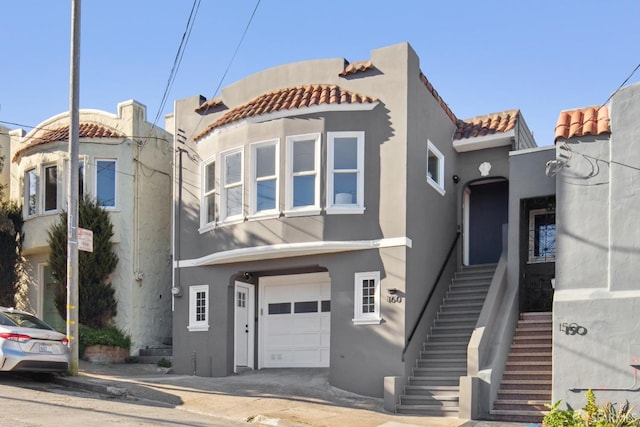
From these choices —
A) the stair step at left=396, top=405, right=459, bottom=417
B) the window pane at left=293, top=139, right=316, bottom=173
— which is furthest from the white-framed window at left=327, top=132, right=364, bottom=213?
the stair step at left=396, top=405, right=459, bottom=417

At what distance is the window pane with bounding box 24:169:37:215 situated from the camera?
21188 mm

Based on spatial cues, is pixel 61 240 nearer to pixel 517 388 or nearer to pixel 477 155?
pixel 477 155

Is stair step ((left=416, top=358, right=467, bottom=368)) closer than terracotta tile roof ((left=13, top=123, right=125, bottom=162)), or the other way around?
stair step ((left=416, top=358, right=467, bottom=368))

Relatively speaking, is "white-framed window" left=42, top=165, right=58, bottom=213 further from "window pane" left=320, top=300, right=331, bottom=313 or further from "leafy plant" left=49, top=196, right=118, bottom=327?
"window pane" left=320, top=300, right=331, bottom=313

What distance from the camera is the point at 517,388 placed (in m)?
13.3

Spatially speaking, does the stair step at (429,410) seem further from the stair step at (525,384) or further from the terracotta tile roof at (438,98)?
the terracotta tile roof at (438,98)

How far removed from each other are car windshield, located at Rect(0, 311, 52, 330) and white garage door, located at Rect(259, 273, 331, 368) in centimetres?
567

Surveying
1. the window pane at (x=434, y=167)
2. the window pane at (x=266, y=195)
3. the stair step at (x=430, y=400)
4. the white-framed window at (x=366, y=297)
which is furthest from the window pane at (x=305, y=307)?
the stair step at (x=430, y=400)

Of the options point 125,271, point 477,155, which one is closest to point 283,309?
point 125,271

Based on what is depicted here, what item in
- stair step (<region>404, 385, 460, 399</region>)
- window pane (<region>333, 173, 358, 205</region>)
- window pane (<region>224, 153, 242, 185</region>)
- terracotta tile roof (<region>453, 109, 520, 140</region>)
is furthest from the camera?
terracotta tile roof (<region>453, 109, 520, 140</region>)

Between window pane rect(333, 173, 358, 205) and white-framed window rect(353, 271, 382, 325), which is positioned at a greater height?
window pane rect(333, 173, 358, 205)

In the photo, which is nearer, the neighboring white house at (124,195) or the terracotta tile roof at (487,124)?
the terracotta tile roof at (487,124)

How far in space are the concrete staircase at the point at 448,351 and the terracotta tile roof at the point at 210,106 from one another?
7252 millimetres

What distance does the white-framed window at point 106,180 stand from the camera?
20.2m
